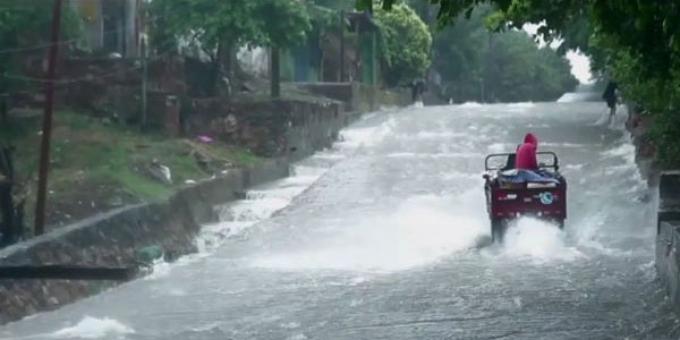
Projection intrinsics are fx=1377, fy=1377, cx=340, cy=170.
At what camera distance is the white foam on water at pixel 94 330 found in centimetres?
1556

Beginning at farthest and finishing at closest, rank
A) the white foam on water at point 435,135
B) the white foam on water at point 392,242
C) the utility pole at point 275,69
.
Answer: the white foam on water at point 435,135 < the utility pole at point 275,69 < the white foam on water at point 392,242

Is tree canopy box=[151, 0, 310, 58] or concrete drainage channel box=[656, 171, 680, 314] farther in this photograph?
tree canopy box=[151, 0, 310, 58]

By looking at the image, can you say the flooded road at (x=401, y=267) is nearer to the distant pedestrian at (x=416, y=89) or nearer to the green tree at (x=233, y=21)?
the green tree at (x=233, y=21)

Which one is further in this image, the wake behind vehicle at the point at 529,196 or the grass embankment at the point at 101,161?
the grass embankment at the point at 101,161

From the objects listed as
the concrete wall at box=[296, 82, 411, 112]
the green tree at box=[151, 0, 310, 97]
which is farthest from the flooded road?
the concrete wall at box=[296, 82, 411, 112]

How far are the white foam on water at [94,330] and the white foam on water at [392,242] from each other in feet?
17.7

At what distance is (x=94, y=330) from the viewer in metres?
15.9

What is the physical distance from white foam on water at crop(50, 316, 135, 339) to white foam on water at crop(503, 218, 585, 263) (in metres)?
7.49

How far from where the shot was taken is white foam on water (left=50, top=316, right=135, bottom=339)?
1556 centimetres

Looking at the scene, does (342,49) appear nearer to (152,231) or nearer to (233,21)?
(233,21)

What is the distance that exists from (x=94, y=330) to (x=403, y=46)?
48.6m

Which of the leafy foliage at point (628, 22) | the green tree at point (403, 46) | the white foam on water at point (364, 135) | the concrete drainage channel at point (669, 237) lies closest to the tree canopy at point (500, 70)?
the green tree at point (403, 46)

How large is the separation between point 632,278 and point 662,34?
28.0ft

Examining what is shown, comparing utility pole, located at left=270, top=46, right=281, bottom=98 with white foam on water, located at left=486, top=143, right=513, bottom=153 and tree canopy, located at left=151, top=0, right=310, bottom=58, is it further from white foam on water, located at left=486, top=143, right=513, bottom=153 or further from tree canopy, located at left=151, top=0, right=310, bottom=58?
white foam on water, located at left=486, top=143, right=513, bottom=153
